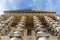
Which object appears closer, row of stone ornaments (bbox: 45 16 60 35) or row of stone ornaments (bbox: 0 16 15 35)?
row of stone ornaments (bbox: 45 16 60 35)

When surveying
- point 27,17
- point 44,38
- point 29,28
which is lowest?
point 44,38

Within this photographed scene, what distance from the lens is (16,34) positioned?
14844mm

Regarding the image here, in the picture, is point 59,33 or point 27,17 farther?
point 27,17

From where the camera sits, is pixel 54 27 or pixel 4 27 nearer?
pixel 54 27

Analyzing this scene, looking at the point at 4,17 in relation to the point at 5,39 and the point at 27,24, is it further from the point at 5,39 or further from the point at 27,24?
the point at 5,39

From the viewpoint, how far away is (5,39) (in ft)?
69.1

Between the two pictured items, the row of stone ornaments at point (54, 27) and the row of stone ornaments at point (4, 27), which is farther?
the row of stone ornaments at point (4, 27)

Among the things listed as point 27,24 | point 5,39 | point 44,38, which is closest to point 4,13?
point 27,24

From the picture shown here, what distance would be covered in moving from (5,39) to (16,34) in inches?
252

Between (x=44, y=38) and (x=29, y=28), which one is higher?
(x=29, y=28)

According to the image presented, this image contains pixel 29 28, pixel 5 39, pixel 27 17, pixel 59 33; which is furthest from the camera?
pixel 27 17

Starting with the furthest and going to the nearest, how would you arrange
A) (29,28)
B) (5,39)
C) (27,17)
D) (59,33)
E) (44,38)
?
(27,17) → (29,28) → (5,39) → (59,33) → (44,38)

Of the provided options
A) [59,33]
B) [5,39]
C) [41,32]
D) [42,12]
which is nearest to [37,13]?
[42,12]

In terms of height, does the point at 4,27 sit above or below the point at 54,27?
above
